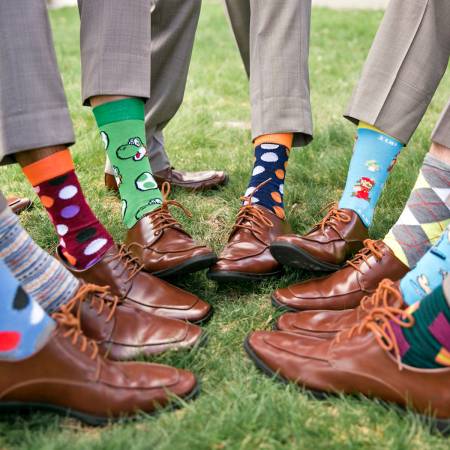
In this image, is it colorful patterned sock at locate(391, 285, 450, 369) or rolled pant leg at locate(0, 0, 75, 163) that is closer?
colorful patterned sock at locate(391, 285, 450, 369)

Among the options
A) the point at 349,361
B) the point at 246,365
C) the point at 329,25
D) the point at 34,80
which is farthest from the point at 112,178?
the point at 329,25

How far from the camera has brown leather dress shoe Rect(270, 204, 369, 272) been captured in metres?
1.42

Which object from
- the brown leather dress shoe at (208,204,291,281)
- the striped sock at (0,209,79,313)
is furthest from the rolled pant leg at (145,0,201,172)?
the striped sock at (0,209,79,313)

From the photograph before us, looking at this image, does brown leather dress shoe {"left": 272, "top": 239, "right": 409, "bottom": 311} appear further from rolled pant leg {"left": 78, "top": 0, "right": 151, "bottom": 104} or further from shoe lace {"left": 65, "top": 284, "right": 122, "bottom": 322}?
rolled pant leg {"left": 78, "top": 0, "right": 151, "bottom": 104}

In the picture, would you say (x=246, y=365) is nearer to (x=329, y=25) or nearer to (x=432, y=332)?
(x=432, y=332)

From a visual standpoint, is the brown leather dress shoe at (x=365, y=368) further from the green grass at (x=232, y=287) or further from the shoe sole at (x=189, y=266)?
the shoe sole at (x=189, y=266)

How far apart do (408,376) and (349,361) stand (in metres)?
0.11

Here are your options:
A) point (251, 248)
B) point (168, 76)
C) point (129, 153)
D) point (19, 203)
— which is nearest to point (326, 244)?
point (251, 248)

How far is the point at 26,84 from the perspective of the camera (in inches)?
47.0

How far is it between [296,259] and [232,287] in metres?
0.20

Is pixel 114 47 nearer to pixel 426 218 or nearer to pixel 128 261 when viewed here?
pixel 128 261

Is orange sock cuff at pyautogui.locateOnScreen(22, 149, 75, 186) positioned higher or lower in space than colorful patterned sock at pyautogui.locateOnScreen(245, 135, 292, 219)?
higher

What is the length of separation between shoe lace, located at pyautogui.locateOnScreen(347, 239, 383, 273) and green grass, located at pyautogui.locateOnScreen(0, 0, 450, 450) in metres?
→ 0.20

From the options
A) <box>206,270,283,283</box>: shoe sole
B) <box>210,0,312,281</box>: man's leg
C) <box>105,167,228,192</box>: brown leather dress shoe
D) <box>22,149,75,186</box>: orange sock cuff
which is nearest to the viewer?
<box>22,149,75,186</box>: orange sock cuff
